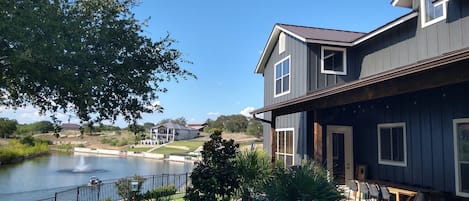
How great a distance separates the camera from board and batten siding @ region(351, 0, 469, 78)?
852cm

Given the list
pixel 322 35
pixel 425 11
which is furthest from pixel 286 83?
pixel 425 11

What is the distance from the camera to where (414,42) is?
10031 mm

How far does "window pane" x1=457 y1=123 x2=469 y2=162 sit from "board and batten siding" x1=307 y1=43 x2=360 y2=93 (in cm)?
471

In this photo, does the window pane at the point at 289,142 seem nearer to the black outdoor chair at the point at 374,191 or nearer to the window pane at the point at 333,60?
the window pane at the point at 333,60

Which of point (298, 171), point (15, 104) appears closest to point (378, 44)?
point (298, 171)

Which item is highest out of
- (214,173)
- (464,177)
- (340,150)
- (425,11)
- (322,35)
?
(322,35)

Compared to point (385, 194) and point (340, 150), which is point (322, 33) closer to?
point (340, 150)

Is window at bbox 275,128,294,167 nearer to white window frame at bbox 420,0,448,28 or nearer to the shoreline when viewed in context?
white window frame at bbox 420,0,448,28

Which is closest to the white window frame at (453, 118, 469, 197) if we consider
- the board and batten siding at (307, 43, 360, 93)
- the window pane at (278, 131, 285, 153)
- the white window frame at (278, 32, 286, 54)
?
the board and batten siding at (307, 43, 360, 93)

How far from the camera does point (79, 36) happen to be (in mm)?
6566

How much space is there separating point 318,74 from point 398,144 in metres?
3.63

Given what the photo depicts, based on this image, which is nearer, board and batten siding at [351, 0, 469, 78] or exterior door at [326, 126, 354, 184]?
board and batten siding at [351, 0, 469, 78]

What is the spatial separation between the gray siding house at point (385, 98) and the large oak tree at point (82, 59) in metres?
3.87

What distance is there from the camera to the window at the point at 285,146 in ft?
42.3
